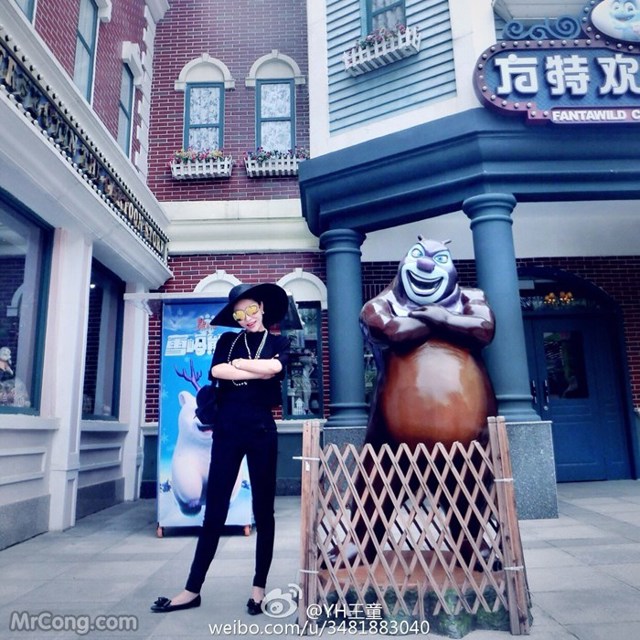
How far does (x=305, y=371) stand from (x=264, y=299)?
193 inches

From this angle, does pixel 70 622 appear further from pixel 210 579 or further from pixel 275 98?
pixel 275 98

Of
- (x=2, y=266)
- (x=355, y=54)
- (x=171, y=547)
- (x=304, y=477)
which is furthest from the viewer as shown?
(x=355, y=54)

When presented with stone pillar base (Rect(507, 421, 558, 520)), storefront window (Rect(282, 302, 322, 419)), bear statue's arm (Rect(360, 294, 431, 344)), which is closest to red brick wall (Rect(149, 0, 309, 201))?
storefront window (Rect(282, 302, 322, 419))

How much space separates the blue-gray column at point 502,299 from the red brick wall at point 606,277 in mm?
2300

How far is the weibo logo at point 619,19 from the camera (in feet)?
20.1

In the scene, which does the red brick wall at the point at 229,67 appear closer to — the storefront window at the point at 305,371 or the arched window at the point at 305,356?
the arched window at the point at 305,356

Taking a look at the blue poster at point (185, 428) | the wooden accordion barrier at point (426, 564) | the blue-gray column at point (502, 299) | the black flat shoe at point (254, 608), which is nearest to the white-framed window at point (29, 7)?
the blue poster at point (185, 428)

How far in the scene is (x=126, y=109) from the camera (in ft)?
27.0

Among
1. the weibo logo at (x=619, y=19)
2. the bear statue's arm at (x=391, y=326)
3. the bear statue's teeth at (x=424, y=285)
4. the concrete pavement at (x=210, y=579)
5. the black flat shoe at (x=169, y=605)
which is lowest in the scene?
the concrete pavement at (x=210, y=579)

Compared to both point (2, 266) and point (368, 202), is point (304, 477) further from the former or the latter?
point (368, 202)

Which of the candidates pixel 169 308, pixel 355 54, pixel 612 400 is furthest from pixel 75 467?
pixel 612 400

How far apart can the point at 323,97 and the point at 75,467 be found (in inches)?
209

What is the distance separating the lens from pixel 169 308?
5.50 meters

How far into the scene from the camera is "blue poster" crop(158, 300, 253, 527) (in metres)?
5.12
